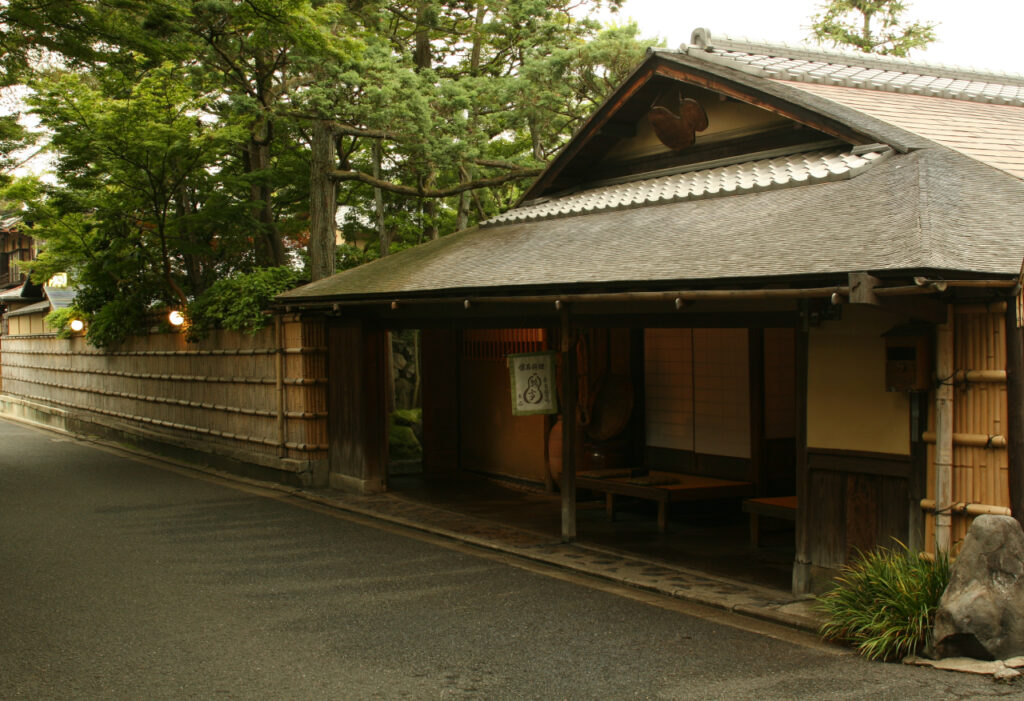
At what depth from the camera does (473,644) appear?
716cm

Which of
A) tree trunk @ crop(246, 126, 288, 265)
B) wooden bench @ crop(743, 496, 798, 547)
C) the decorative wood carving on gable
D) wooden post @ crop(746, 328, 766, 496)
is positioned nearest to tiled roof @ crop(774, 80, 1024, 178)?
the decorative wood carving on gable

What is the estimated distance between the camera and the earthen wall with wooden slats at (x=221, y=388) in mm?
14930

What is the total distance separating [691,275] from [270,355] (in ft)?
31.1

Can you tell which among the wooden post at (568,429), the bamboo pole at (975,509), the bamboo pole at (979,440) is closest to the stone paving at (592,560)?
the wooden post at (568,429)

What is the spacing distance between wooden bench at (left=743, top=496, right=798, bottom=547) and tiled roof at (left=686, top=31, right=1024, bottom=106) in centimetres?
486

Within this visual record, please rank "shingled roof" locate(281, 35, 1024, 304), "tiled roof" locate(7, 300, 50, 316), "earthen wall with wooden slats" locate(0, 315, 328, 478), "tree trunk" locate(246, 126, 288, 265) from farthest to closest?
"tiled roof" locate(7, 300, 50, 316)
"tree trunk" locate(246, 126, 288, 265)
"earthen wall with wooden slats" locate(0, 315, 328, 478)
"shingled roof" locate(281, 35, 1024, 304)

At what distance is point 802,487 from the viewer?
7.98m

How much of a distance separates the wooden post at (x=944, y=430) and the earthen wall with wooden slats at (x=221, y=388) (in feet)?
32.5

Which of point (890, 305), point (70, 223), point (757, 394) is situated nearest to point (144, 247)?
point (70, 223)

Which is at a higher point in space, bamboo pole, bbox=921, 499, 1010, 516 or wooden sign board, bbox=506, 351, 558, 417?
wooden sign board, bbox=506, 351, 558, 417

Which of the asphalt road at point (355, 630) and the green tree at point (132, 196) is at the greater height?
the green tree at point (132, 196)

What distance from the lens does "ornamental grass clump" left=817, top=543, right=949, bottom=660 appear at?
649cm

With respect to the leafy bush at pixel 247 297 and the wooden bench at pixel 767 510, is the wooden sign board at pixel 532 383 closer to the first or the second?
the wooden bench at pixel 767 510

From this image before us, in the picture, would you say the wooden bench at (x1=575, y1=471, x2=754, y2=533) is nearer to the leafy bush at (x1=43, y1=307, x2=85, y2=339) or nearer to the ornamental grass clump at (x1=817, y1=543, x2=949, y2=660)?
the ornamental grass clump at (x1=817, y1=543, x2=949, y2=660)
